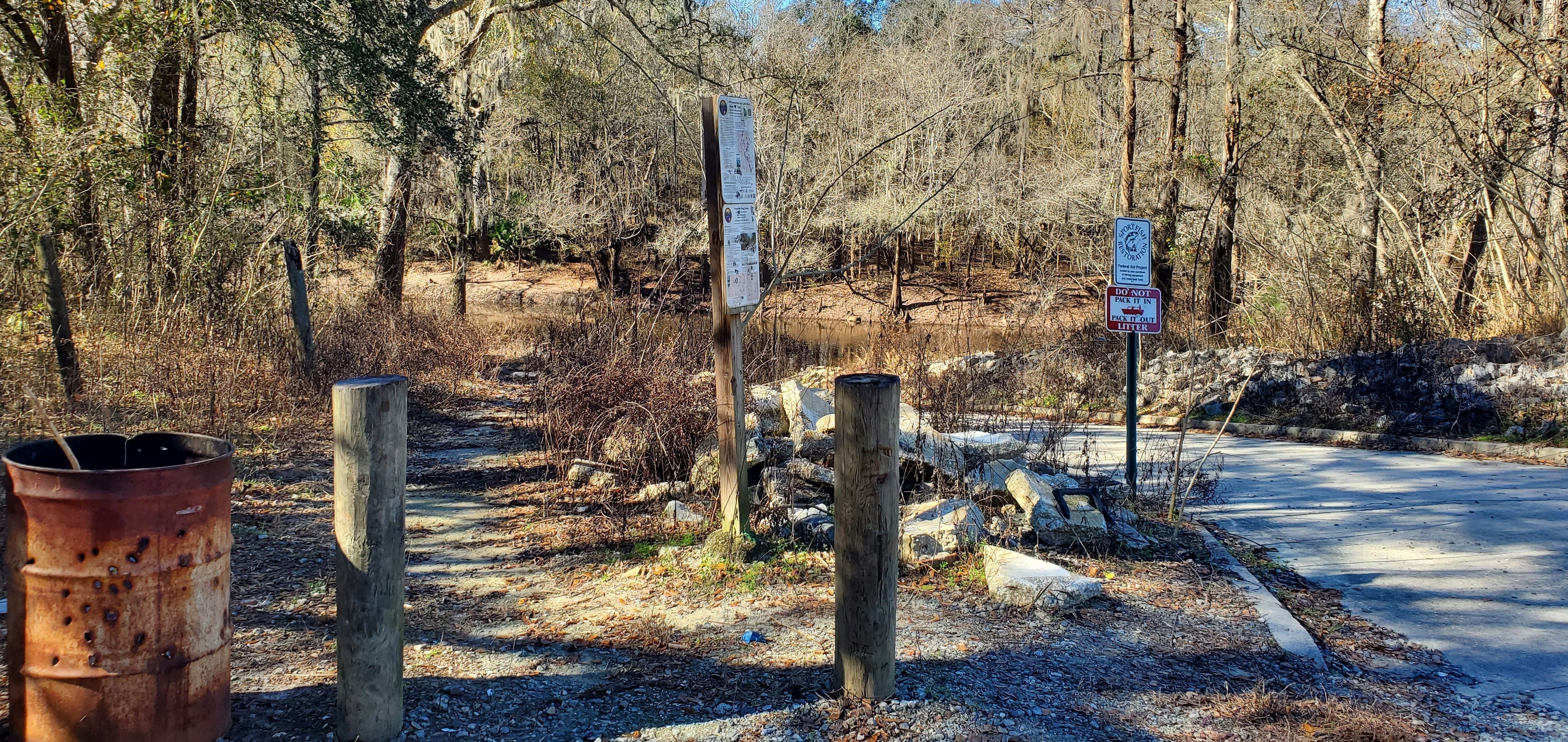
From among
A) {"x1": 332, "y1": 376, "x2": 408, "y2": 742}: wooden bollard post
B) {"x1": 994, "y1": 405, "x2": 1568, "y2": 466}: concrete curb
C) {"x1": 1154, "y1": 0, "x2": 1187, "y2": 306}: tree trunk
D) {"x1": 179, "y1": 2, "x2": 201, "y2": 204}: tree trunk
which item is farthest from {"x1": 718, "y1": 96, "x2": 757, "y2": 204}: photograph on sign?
{"x1": 1154, "y1": 0, "x2": 1187, "y2": 306}: tree trunk

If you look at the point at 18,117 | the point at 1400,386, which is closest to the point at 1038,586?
the point at 1400,386

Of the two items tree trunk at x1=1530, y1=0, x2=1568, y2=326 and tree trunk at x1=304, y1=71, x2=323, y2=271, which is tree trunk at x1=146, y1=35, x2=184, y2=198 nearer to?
tree trunk at x1=304, y1=71, x2=323, y2=271

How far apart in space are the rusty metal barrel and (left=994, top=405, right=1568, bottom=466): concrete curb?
290 inches

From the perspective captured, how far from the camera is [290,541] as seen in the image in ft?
19.8

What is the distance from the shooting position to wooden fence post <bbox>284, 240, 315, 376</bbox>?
9.54 metres

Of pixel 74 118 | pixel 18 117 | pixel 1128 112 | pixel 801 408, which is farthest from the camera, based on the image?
pixel 1128 112

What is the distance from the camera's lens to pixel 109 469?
3271 mm

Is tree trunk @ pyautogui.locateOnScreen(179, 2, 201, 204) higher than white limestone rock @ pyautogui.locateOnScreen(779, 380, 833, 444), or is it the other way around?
tree trunk @ pyautogui.locateOnScreen(179, 2, 201, 204)

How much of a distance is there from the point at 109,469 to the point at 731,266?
328 centimetres

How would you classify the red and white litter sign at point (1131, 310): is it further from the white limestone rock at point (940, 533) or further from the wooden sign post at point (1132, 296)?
the white limestone rock at point (940, 533)

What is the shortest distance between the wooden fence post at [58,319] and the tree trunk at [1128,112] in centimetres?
1428

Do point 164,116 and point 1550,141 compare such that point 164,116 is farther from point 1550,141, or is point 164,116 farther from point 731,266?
point 1550,141

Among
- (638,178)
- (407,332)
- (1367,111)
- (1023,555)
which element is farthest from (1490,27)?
(638,178)

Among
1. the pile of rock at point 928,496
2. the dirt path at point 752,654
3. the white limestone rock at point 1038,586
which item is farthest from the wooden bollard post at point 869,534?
the pile of rock at point 928,496
